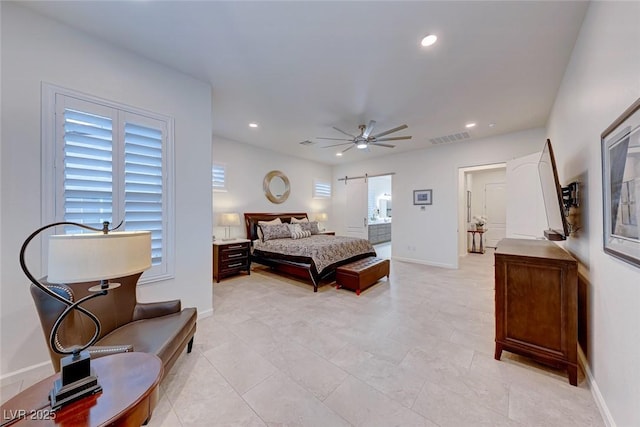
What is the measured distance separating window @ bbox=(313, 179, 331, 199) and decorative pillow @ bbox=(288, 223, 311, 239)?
1.90 m

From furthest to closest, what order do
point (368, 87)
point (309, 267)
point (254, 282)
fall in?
1. point (254, 282)
2. point (309, 267)
3. point (368, 87)

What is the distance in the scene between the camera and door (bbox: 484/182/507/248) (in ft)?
24.8

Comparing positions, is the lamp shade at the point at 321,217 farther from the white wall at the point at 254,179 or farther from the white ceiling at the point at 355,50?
the white ceiling at the point at 355,50

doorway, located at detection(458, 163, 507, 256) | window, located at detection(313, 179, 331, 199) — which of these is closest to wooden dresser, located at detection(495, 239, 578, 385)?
window, located at detection(313, 179, 331, 199)

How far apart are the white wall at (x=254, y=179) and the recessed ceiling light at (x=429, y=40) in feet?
14.2

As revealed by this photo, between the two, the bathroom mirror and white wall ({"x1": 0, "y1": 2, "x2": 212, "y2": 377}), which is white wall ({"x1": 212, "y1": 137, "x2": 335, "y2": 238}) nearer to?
the bathroom mirror

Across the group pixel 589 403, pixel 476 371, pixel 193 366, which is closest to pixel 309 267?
pixel 193 366

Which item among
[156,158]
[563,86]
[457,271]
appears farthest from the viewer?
[457,271]

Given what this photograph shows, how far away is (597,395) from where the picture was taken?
1662mm

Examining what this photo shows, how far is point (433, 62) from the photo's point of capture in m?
2.57

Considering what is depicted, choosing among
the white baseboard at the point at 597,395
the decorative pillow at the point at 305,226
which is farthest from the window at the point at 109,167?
the white baseboard at the point at 597,395

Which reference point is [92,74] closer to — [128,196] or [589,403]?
[128,196]

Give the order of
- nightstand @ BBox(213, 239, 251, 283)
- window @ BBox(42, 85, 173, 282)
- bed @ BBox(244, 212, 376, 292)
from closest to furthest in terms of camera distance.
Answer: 1. window @ BBox(42, 85, 173, 282)
2. bed @ BBox(244, 212, 376, 292)
3. nightstand @ BBox(213, 239, 251, 283)

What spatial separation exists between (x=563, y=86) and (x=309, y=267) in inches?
163
